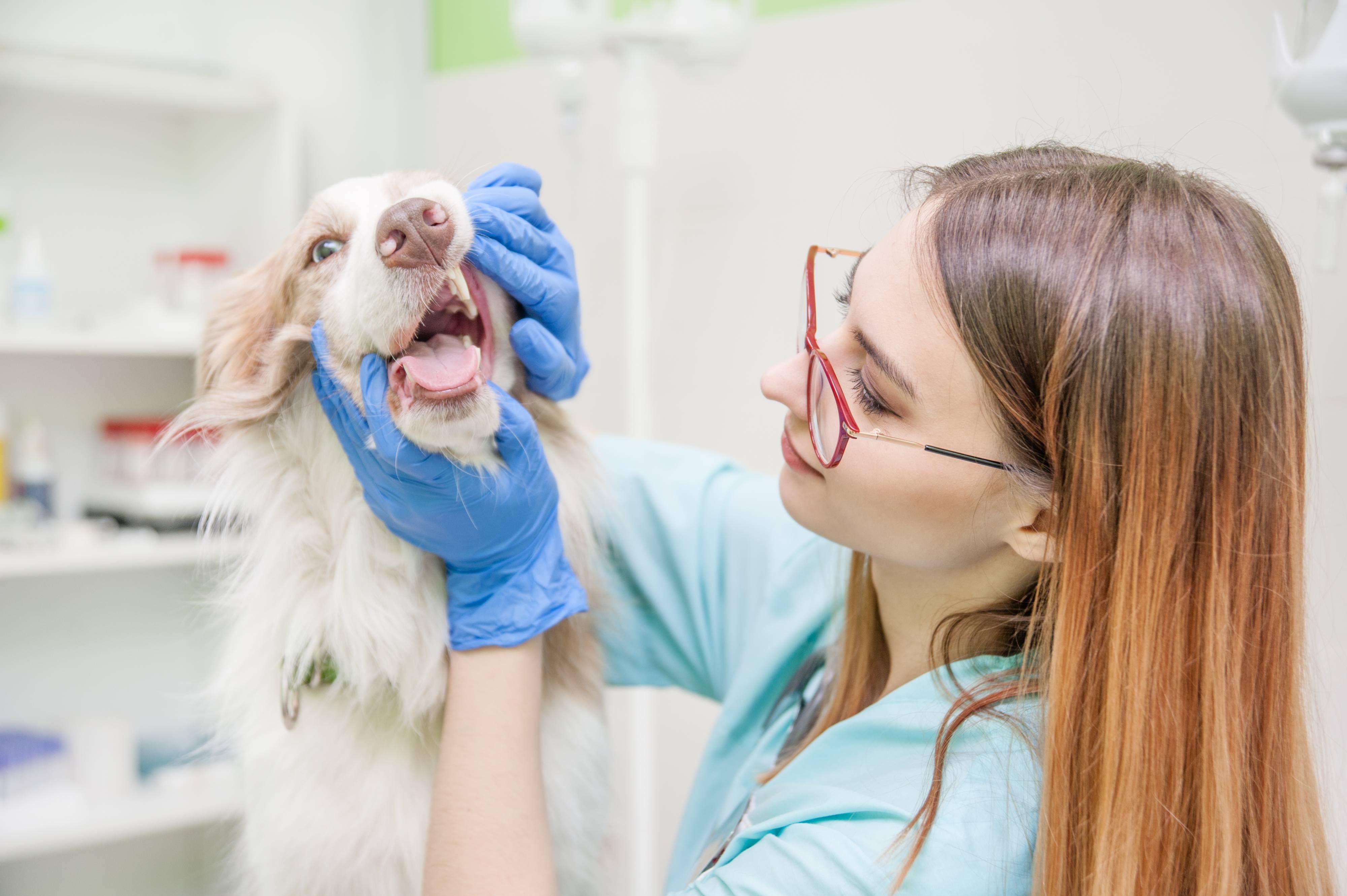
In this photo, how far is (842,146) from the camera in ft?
5.23

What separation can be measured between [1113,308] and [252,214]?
2.11 meters

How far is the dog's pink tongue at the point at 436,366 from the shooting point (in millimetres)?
814

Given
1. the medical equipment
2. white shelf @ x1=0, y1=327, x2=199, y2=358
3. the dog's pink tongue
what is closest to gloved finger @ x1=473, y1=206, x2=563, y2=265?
the dog's pink tongue

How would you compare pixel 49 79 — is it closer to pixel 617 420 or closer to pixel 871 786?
pixel 617 420

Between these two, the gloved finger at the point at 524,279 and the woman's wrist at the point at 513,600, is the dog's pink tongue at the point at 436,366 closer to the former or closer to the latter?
the gloved finger at the point at 524,279

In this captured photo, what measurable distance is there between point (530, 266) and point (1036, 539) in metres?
0.49

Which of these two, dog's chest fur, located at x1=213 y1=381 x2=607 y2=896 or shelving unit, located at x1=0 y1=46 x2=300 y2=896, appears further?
shelving unit, located at x1=0 y1=46 x2=300 y2=896

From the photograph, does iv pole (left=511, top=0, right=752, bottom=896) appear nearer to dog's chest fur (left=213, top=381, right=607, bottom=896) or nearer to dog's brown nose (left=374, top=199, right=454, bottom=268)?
dog's chest fur (left=213, top=381, right=607, bottom=896)

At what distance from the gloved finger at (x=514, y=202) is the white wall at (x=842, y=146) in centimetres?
22

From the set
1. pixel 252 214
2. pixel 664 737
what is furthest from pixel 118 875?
pixel 252 214

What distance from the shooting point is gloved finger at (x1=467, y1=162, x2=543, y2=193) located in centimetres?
95

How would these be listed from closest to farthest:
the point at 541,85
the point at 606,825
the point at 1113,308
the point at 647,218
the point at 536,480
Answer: the point at 1113,308 → the point at 536,480 → the point at 606,825 → the point at 647,218 → the point at 541,85

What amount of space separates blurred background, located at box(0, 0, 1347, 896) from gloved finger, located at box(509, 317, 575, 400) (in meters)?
0.25

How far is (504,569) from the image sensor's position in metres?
0.91
